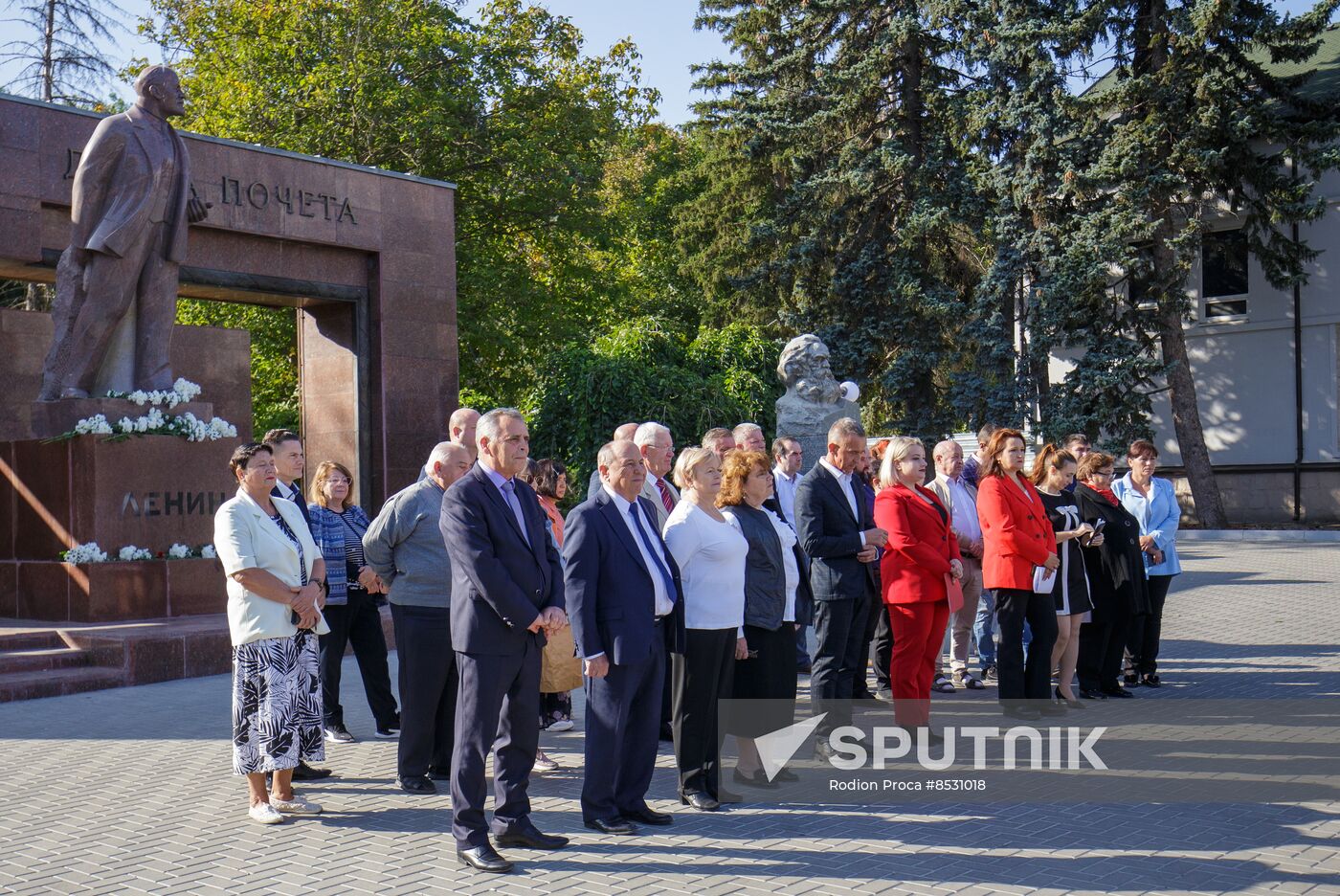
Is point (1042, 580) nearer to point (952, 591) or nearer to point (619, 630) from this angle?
point (952, 591)

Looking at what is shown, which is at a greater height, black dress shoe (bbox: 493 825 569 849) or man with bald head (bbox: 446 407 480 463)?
man with bald head (bbox: 446 407 480 463)

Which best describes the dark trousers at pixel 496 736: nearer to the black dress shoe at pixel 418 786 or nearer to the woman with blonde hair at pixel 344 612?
the black dress shoe at pixel 418 786

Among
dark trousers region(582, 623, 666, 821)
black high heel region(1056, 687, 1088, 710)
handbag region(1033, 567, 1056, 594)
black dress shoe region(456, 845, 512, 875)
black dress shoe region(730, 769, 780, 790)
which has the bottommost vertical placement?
black high heel region(1056, 687, 1088, 710)

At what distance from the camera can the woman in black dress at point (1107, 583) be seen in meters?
9.40

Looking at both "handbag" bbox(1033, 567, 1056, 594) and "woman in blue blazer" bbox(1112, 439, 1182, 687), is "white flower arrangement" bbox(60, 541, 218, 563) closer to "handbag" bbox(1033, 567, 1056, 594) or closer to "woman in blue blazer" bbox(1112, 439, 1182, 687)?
"handbag" bbox(1033, 567, 1056, 594)

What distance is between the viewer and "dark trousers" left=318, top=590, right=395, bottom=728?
8125 mm

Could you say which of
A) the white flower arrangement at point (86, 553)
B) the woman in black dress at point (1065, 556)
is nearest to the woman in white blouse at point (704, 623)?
the woman in black dress at point (1065, 556)

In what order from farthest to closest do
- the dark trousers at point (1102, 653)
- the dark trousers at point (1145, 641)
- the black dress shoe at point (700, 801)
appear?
the dark trousers at point (1145, 641) → the dark trousers at point (1102, 653) → the black dress shoe at point (700, 801)

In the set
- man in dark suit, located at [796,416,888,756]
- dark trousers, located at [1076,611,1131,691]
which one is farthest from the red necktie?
dark trousers, located at [1076,611,1131,691]

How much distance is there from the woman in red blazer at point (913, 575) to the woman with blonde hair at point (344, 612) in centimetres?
315

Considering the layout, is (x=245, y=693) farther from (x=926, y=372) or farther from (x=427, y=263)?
(x=926, y=372)

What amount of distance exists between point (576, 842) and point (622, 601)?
1060 millimetres

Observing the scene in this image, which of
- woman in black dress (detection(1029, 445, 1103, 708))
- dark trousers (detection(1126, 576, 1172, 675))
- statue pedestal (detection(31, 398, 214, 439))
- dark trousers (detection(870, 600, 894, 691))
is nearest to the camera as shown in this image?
woman in black dress (detection(1029, 445, 1103, 708))

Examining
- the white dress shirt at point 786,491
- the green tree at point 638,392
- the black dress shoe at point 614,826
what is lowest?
the black dress shoe at point 614,826
